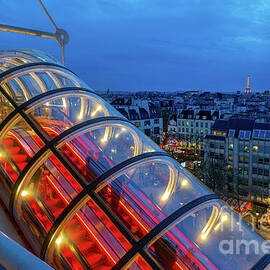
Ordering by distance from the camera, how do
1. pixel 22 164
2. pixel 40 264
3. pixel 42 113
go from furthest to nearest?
pixel 42 113 → pixel 22 164 → pixel 40 264

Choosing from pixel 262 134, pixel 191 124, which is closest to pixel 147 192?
pixel 262 134

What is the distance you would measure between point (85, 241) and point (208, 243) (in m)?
1.57

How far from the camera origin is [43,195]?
3.92 meters

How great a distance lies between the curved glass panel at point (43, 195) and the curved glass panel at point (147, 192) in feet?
2.00

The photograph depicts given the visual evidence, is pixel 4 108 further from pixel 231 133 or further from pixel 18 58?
pixel 231 133

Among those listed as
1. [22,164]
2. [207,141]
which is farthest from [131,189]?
[207,141]

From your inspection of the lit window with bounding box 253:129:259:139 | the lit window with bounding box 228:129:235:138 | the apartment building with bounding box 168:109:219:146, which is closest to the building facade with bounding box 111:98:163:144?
the apartment building with bounding box 168:109:219:146

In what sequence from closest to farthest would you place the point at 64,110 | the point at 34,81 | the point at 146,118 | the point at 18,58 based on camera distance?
the point at 64,110, the point at 34,81, the point at 18,58, the point at 146,118

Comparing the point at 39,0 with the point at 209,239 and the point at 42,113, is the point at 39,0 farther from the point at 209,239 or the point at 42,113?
the point at 209,239

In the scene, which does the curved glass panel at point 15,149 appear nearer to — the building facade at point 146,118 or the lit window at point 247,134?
the lit window at point 247,134

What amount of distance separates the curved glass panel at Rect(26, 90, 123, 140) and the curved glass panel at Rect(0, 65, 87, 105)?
0.43 m

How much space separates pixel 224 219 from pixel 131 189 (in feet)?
4.49

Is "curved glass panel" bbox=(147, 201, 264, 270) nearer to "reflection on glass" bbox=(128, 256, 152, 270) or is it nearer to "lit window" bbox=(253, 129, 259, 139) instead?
"reflection on glass" bbox=(128, 256, 152, 270)

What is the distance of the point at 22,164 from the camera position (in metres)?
4.52
